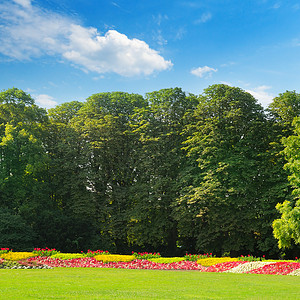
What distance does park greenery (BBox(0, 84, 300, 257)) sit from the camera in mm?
23953

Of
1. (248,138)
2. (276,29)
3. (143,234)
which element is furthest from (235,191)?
(276,29)

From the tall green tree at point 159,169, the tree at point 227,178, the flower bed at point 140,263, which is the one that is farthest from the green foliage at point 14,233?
the tree at point 227,178

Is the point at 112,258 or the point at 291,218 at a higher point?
the point at 291,218

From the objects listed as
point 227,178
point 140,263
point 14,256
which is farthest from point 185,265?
point 14,256

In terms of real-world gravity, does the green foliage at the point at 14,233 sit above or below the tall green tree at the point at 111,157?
below

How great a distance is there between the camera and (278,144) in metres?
24.1

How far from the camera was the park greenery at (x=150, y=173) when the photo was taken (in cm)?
2395

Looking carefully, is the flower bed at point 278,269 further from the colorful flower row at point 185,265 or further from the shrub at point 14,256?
the shrub at point 14,256

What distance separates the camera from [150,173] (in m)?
28.0

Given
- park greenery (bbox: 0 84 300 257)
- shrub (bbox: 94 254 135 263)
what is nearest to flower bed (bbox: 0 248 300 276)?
shrub (bbox: 94 254 135 263)

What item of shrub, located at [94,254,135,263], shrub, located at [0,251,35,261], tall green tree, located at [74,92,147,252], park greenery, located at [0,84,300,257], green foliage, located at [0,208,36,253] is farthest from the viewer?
tall green tree, located at [74,92,147,252]

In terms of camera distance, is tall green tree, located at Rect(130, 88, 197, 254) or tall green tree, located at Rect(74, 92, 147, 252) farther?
Answer: tall green tree, located at Rect(74, 92, 147, 252)

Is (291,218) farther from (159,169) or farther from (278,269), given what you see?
(159,169)

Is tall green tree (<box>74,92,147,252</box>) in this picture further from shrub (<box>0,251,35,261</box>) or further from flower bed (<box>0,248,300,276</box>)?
shrub (<box>0,251,35,261</box>)
